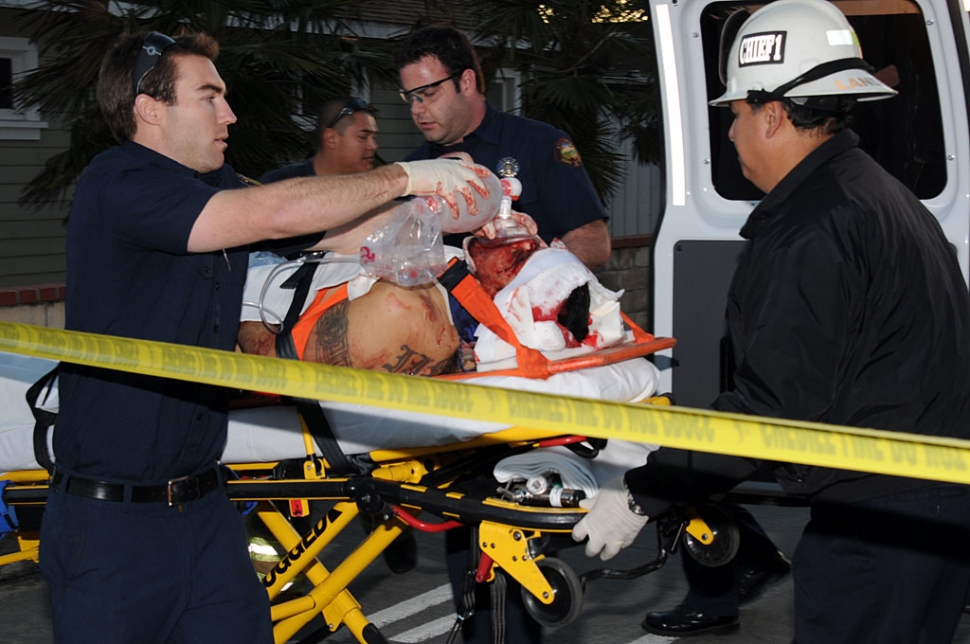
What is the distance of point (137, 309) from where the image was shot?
8.79 ft

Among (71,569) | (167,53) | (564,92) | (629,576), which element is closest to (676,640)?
(629,576)

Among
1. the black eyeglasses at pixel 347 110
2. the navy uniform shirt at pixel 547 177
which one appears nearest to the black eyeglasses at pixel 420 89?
the navy uniform shirt at pixel 547 177

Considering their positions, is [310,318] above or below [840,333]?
below

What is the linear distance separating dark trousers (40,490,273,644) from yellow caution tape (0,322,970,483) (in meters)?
0.46

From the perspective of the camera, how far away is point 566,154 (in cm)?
414

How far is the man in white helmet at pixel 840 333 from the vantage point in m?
2.28

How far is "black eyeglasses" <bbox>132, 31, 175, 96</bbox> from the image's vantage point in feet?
9.07

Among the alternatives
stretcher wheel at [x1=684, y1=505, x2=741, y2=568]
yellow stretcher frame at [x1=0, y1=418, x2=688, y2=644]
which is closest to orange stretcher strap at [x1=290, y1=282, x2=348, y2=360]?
yellow stretcher frame at [x1=0, y1=418, x2=688, y2=644]

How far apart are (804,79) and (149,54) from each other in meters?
1.49

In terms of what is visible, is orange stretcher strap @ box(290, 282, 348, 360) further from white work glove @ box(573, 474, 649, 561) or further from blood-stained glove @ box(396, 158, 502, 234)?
white work glove @ box(573, 474, 649, 561)

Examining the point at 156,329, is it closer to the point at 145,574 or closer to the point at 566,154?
the point at 145,574

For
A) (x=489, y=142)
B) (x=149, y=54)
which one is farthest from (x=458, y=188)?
(x=489, y=142)

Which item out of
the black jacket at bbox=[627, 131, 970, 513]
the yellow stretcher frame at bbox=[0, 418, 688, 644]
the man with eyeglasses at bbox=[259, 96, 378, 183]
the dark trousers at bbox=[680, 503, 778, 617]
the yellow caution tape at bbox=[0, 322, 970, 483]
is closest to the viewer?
the yellow caution tape at bbox=[0, 322, 970, 483]

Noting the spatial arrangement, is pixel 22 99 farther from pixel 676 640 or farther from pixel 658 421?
pixel 658 421
